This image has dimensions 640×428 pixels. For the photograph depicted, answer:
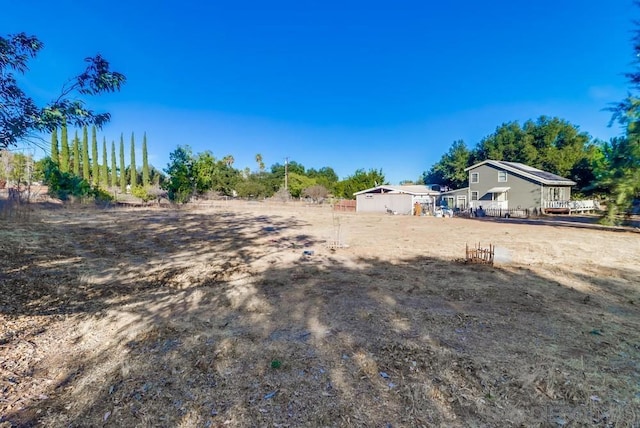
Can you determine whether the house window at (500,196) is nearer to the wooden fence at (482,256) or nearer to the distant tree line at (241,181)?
the distant tree line at (241,181)

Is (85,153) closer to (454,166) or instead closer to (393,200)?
(393,200)

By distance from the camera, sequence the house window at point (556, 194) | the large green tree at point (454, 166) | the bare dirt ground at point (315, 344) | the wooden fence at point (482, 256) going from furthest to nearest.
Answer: the large green tree at point (454, 166)
the house window at point (556, 194)
the wooden fence at point (482, 256)
the bare dirt ground at point (315, 344)

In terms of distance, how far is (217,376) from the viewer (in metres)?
2.71

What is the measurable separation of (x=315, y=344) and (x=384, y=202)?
28.7 meters

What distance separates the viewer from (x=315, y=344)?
3271mm

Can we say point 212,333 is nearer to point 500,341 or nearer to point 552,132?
point 500,341

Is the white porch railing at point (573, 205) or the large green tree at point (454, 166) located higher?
the large green tree at point (454, 166)

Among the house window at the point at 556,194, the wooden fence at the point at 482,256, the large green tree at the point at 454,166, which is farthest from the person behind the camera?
the large green tree at the point at 454,166

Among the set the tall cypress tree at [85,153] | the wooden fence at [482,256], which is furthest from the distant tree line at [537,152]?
the tall cypress tree at [85,153]

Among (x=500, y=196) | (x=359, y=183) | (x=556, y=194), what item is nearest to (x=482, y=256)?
(x=500, y=196)

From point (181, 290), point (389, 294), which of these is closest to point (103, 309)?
point (181, 290)

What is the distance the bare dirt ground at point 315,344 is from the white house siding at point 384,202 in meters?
23.2

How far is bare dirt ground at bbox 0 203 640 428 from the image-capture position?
7.59 ft

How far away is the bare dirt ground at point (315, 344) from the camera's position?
231cm
